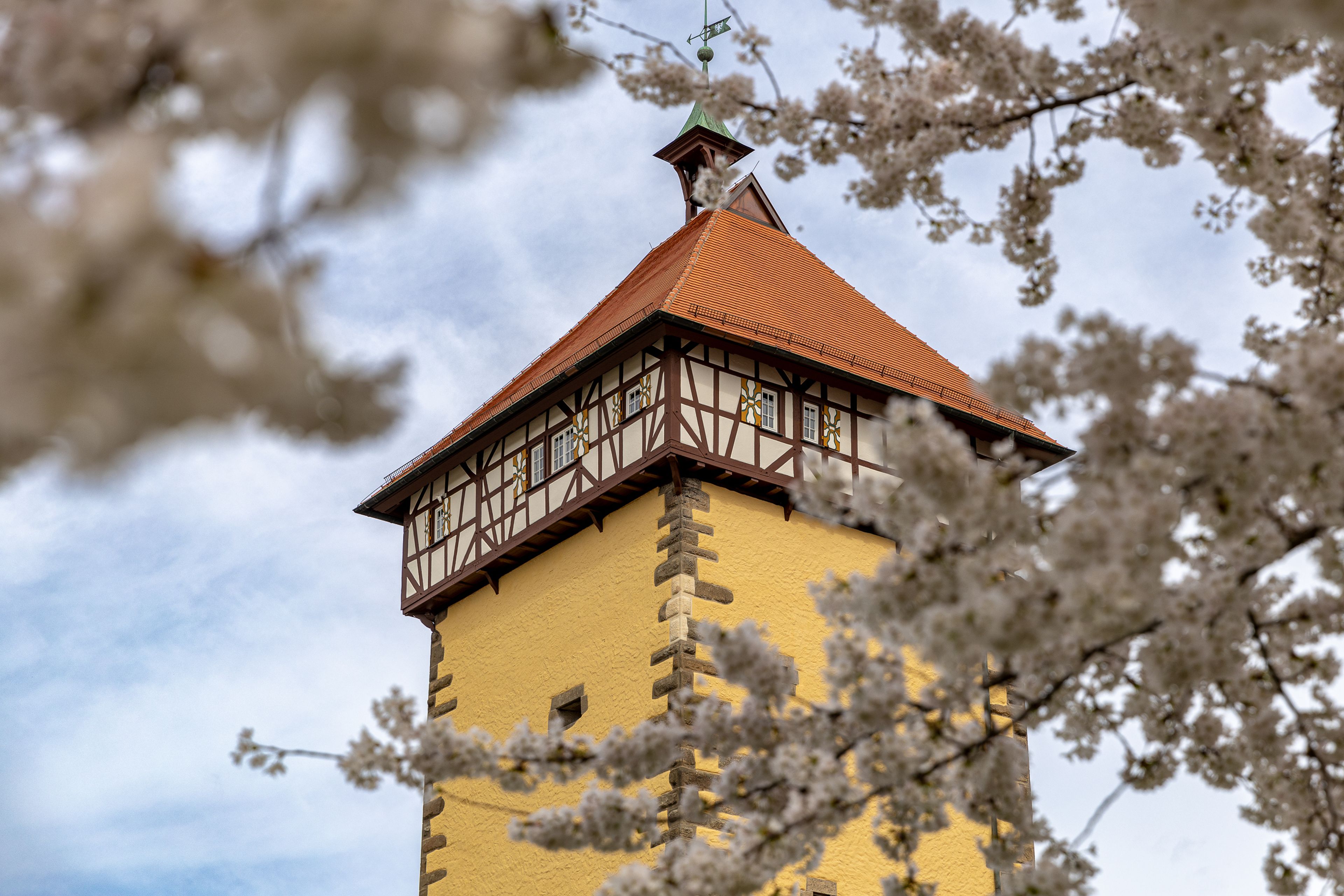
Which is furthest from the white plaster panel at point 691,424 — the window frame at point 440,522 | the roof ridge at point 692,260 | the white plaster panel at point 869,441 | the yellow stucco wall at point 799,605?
the window frame at point 440,522

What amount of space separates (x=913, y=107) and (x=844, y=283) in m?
12.7

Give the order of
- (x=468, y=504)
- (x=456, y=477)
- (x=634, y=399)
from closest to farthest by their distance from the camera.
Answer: (x=634, y=399), (x=468, y=504), (x=456, y=477)

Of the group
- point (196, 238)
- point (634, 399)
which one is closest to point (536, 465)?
point (634, 399)

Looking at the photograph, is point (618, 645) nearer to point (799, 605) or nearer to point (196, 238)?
point (799, 605)

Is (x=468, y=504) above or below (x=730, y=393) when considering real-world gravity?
below

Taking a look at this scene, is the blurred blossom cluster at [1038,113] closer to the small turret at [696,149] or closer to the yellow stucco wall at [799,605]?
the yellow stucco wall at [799,605]

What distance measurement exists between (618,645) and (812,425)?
3.14 meters

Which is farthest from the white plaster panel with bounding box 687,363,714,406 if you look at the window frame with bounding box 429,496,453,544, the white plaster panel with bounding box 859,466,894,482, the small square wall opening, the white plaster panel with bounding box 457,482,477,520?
the window frame with bounding box 429,496,453,544

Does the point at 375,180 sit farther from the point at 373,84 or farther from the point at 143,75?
the point at 143,75

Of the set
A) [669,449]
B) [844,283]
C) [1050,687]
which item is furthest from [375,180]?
[844,283]

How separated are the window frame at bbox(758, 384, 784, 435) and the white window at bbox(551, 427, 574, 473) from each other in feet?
6.82

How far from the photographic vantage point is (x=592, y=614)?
15344 mm

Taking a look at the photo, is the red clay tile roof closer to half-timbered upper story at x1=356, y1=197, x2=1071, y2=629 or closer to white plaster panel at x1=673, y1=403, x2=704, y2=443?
half-timbered upper story at x1=356, y1=197, x2=1071, y2=629

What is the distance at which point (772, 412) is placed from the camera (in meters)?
15.6
